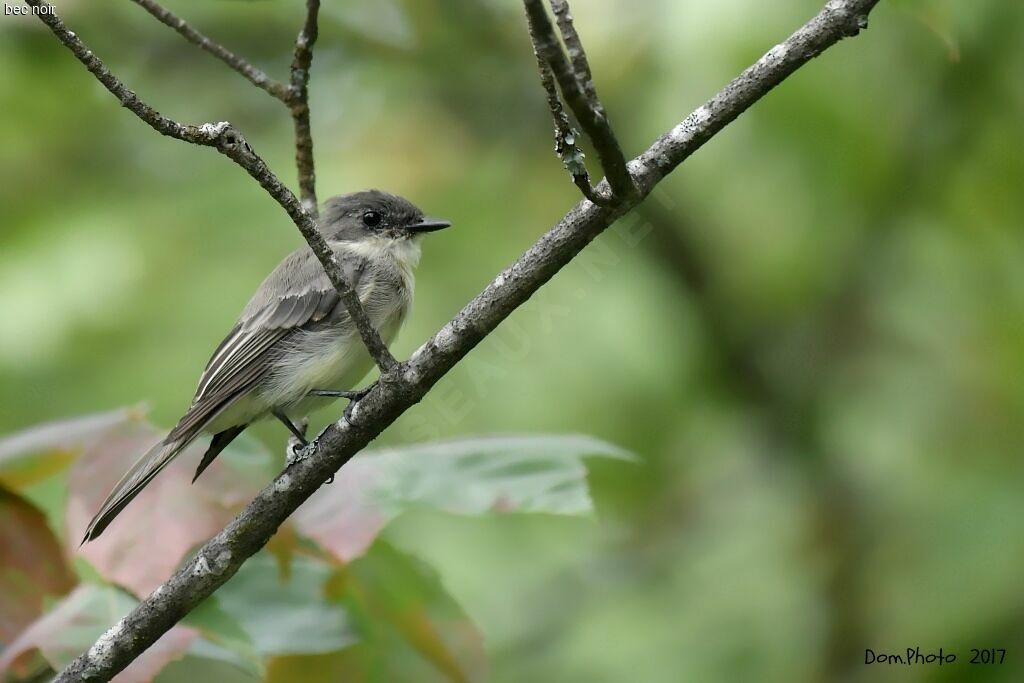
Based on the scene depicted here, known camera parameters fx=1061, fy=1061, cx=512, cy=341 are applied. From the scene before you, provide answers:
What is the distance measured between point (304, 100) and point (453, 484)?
1328 mm

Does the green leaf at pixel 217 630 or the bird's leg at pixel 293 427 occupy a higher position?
the bird's leg at pixel 293 427

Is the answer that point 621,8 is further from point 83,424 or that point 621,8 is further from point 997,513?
point 83,424

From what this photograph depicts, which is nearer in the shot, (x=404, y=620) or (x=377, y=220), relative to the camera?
(x=404, y=620)

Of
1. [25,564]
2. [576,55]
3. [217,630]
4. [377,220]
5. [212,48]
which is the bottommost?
[217,630]

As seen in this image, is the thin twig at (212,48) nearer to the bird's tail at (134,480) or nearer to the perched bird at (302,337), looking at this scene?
the perched bird at (302,337)

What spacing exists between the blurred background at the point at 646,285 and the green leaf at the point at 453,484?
112cm

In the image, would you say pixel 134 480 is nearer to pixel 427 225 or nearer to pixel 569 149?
pixel 569 149

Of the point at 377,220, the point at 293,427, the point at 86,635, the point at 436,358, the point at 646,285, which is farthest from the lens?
the point at 646,285

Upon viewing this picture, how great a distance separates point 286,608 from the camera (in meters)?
3.05

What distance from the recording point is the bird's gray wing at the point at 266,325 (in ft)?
13.2

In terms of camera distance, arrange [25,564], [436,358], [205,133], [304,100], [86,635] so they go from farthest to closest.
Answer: [304,100]
[25,564]
[86,635]
[436,358]
[205,133]

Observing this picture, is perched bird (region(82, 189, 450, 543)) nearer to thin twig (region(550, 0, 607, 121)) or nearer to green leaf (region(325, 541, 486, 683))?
green leaf (region(325, 541, 486, 683))

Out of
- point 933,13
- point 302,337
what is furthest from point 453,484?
point 933,13

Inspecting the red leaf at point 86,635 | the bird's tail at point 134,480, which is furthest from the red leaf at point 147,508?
the red leaf at point 86,635
